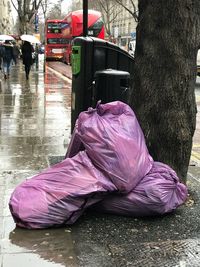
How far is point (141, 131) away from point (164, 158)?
432 mm

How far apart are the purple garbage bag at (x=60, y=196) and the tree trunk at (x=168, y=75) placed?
2.87ft

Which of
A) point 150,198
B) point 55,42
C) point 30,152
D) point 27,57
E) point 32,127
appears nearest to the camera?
point 150,198

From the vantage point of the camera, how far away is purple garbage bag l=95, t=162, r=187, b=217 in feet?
13.0

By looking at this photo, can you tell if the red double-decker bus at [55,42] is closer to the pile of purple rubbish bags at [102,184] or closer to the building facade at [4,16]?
the building facade at [4,16]

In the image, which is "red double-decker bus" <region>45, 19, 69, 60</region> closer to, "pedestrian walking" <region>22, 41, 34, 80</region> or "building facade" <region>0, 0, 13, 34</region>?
"pedestrian walking" <region>22, 41, 34, 80</region>

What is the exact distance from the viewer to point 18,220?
12.6 feet

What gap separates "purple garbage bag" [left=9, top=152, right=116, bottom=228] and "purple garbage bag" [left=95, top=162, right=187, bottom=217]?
0.58 feet

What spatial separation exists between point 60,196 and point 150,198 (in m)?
0.76

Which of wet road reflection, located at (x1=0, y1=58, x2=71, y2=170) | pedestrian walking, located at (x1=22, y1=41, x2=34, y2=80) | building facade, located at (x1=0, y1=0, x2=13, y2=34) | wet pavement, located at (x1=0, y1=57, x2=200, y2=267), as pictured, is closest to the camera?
wet pavement, located at (x1=0, y1=57, x2=200, y2=267)

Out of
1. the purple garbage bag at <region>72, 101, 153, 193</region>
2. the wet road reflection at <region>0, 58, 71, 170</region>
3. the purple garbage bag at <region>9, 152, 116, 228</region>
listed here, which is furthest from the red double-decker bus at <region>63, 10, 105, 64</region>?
the purple garbage bag at <region>9, 152, 116, 228</region>

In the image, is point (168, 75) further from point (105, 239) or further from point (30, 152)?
point (30, 152)

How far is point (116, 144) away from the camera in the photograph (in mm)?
3973

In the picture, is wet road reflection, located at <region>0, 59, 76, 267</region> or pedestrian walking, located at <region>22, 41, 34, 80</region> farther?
pedestrian walking, located at <region>22, 41, 34, 80</region>

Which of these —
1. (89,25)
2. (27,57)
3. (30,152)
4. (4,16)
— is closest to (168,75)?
(30,152)
